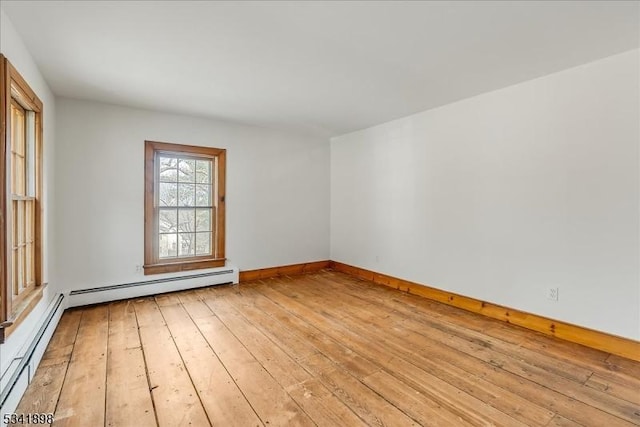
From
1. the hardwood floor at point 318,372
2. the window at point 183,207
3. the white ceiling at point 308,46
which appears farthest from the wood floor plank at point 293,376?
the white ceiling at point 308,46

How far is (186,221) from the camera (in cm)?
438

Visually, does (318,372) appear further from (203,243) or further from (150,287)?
(203,243)

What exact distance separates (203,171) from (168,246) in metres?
1.15

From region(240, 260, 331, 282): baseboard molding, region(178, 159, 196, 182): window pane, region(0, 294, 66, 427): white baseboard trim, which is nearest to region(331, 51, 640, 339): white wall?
region(240, 260, 331, 282): baseboard molding

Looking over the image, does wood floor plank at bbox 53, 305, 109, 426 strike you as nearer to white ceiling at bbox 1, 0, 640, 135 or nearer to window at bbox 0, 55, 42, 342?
window at bbox 0, 55, 42, 342

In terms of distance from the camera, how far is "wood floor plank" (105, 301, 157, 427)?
1.78 m

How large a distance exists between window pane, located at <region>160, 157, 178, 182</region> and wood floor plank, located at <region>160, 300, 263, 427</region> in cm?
197

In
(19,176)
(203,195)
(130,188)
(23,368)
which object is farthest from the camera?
(203,195)

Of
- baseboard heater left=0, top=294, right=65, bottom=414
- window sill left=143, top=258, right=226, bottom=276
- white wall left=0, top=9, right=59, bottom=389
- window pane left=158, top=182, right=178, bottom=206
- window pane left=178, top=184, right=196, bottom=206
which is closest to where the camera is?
baseboard heater left=0, top=294, right=65, bottom=414

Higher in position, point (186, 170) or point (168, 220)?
point (186, 170)

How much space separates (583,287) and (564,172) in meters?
1.02

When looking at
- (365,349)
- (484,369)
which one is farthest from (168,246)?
(484,369)

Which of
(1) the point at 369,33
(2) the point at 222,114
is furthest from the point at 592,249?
(2) the point at 222,114

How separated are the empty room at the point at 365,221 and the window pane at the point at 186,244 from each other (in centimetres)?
3
